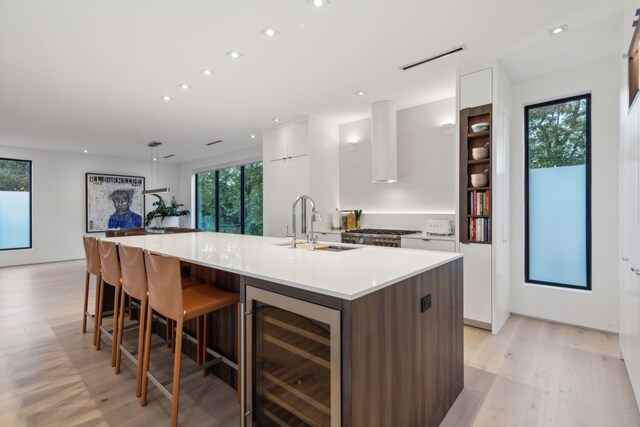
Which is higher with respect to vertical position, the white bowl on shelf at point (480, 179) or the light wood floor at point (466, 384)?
the white bowl on shelf at point (480, 179)

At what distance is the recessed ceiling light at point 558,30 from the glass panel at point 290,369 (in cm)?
295

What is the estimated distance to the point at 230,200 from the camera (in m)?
8.18

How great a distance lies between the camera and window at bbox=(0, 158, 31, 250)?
6.77 metres

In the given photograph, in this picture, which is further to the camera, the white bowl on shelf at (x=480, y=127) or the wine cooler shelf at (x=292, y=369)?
the white bowl on shelf at (x=480, y=127)

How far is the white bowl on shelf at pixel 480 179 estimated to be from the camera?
3174 mm

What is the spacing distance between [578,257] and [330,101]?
335cm

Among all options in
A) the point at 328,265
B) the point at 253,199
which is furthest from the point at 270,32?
the point at 253,199

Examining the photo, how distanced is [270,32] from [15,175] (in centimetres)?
769

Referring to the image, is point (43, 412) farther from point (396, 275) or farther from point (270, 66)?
point (270, 66)

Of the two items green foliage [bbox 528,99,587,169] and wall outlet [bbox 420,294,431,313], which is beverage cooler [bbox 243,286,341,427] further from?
green foliage [bbox 528,99,587,169]

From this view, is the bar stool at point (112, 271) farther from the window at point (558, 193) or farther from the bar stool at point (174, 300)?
the window at point (558, 193)

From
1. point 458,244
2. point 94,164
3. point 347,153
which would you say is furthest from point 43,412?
point 94,164

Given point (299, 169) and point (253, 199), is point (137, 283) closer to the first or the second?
point (299, 169)

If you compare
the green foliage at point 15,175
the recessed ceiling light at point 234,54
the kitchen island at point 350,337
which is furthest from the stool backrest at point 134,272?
the green foliage at point 15,175
